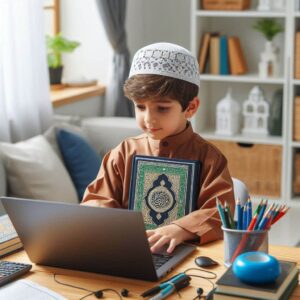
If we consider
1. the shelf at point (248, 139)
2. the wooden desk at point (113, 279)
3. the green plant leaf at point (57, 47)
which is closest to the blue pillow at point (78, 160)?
the green plant leaf at point (57, 47)

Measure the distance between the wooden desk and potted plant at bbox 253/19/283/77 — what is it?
3.03 m

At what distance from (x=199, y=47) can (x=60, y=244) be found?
3.38m

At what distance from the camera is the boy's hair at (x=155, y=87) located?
6.53 ft

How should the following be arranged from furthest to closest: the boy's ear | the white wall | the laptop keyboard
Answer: the white wall → the boy's ear → the laptop keyboard

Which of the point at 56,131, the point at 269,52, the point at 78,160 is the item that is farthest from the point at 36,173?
the point at 269,52

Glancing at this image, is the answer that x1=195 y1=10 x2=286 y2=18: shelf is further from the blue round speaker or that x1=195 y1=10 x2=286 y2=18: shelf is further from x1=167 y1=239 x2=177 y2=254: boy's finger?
the blue round speaker

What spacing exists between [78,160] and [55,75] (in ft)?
3.89

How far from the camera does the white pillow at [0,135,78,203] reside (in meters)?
3.49

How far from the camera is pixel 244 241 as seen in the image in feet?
5.66

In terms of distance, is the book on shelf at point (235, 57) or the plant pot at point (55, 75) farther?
the book on shelf at point (235, 57)

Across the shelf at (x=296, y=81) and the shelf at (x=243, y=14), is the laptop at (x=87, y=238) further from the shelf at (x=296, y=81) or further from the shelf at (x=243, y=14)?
the shelf at (x=243, y=14)

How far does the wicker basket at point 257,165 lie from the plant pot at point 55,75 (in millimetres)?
1126

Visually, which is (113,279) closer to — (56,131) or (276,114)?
(56,131)

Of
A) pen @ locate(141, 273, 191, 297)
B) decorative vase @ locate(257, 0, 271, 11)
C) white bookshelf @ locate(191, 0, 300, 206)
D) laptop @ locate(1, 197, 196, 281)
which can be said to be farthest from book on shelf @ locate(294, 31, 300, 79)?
pen @ locate(141, 273, 191, 297)
